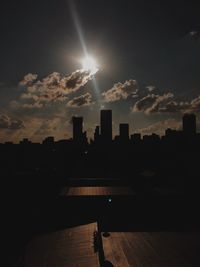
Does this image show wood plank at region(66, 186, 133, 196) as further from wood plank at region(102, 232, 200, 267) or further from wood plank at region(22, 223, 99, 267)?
wood plank at region(102, 232, 200, 267)

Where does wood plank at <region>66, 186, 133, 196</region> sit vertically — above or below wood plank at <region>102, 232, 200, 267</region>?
below

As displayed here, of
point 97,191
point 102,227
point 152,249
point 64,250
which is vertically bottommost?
point 102,227

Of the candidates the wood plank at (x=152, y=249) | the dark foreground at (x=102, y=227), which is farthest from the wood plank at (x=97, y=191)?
the wood plank at (x=152, y=249)

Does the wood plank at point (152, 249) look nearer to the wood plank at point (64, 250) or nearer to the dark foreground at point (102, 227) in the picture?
the dark foreground at point (102, 227)

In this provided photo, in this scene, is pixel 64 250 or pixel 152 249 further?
pixel 64 250

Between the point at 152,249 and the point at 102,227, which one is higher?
the point at 152,249

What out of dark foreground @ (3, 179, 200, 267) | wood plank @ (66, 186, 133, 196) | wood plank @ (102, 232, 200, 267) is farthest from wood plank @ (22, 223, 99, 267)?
wood plank @ (66, 186, 133, 196)

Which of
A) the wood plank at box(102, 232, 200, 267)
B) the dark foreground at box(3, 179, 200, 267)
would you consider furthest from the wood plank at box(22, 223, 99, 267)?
the wood plank at box(102, 232, 200, 267)

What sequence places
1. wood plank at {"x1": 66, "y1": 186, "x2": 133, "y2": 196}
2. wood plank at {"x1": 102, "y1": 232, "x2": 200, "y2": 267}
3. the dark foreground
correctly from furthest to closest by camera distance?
wood plank at {"x1": 66, "y1": 186, "x2": 133, "y2": 196}
the dark foreground
wood plank at {"x1": 102, "y1": 232, "x2": 200, "y2": 267}

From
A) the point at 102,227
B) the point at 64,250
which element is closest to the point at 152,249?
the point at 64,250

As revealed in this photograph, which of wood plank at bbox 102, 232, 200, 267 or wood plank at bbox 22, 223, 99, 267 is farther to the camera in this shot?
wood plank at bbox 22, 223, 99, 267

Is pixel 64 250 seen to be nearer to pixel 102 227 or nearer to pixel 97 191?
pixel 102 227

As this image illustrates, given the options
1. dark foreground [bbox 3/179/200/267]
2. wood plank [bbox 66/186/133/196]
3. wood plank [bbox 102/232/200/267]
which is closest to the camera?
wood plank [bbox 102/232/200/267]
